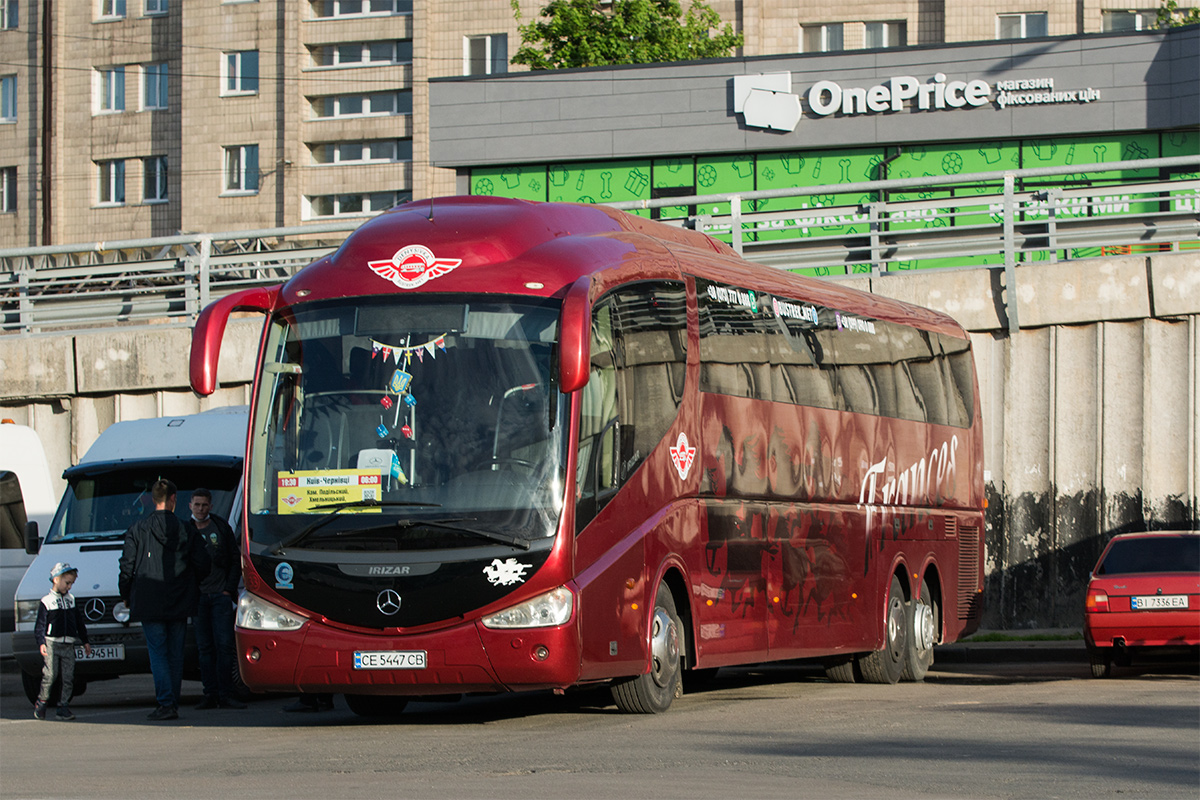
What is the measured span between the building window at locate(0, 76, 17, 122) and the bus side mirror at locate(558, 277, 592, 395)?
58.7 meters

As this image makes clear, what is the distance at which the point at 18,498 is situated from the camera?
60.1 feet

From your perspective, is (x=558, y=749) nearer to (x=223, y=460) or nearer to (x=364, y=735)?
(x=364, y=735)

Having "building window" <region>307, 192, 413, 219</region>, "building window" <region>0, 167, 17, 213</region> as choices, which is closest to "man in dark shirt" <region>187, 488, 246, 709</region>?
"building window" <region>307, 192, 413, 219</region>

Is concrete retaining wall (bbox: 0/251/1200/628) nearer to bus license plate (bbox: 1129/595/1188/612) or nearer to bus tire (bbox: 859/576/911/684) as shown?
bus tire (bbox: 859/576/911/684)

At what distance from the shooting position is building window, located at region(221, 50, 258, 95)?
197ft

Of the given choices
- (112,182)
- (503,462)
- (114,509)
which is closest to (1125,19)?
(112,182)

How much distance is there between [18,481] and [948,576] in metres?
9.97

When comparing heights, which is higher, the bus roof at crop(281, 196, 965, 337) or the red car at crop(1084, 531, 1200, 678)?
the bus roof at crop(281, 196, 965, 337)

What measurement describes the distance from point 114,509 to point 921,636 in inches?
306

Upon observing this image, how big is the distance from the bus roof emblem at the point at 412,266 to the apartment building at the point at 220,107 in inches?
1714

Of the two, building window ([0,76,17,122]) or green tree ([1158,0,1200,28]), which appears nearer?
green tree ([1158,0,1200,28])

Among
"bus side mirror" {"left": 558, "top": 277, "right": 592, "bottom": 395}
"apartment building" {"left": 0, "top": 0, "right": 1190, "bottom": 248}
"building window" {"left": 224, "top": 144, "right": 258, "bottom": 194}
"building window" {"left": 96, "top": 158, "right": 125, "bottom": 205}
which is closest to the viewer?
"bus side mirror" {"left": 558, "top": 277, "right": 592, "bottom": 395}

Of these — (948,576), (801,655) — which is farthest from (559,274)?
(948,576)

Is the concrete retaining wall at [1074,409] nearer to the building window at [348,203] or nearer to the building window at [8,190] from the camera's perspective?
the building window at [348,203]
